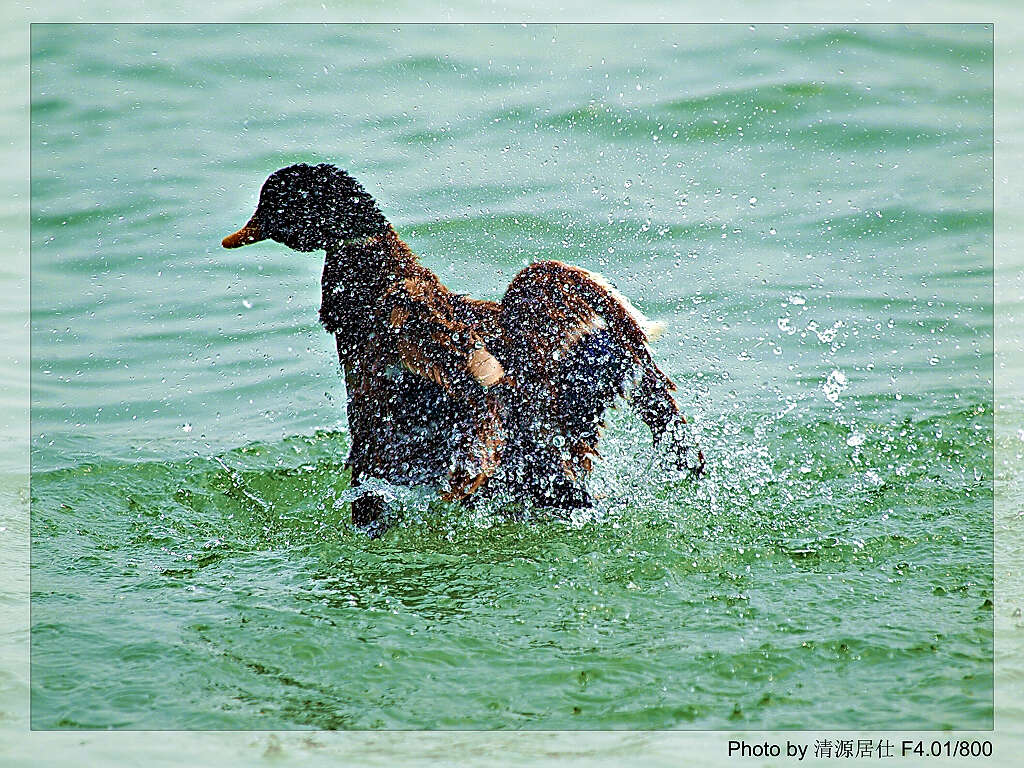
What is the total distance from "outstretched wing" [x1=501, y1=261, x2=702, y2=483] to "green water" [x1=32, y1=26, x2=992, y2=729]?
1.11ft

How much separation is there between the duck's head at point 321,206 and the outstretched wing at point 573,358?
0.65m

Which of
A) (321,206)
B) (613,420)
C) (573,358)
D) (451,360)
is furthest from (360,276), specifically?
(613,420)

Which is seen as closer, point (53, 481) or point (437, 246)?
point (53, 481)

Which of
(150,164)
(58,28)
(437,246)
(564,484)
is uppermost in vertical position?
(58,28)

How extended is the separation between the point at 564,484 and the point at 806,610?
1.12 metres

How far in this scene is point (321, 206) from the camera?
4293 millimetres

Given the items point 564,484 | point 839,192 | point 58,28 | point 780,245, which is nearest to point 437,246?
point 780,245

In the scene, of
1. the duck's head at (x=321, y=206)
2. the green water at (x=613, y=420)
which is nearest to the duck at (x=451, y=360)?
the duck's head at (x=321, y=206)

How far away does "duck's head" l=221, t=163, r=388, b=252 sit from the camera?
169 inches

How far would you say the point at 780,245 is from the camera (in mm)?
7535

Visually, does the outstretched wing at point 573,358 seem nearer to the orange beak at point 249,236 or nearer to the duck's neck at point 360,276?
the duck's neck at point 360,276

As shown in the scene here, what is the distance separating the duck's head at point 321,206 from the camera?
4.28 m

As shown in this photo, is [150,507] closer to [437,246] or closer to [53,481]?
[53,481]

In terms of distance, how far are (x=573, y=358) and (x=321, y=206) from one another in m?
1.16
